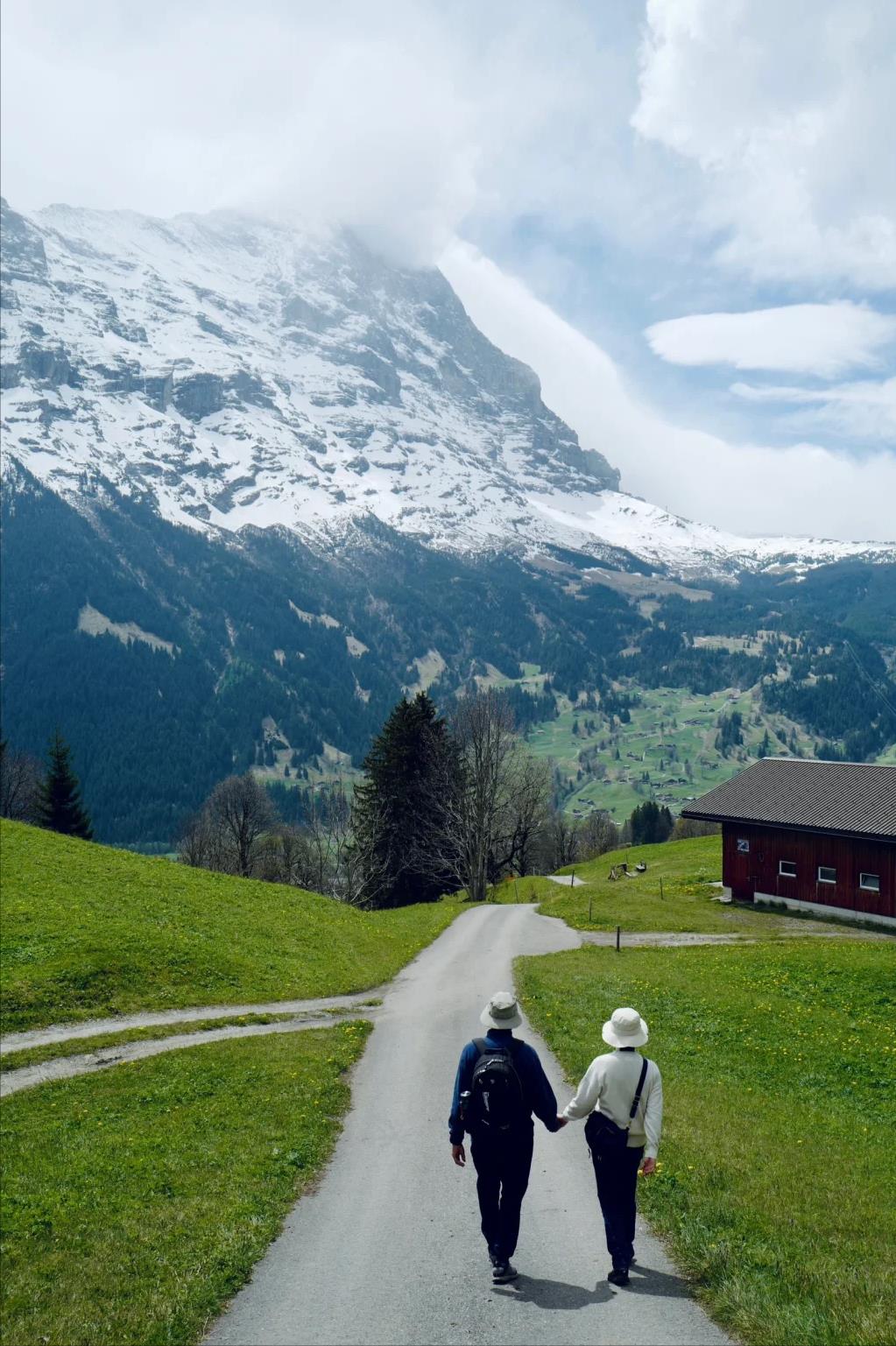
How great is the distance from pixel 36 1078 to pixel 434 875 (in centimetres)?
5340

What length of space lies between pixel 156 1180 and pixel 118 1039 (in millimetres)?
13331

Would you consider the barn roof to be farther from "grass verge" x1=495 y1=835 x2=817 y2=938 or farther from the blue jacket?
the blue jacket

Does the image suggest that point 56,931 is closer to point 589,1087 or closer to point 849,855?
point 589,1087

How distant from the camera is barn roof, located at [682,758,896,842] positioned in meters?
51.6

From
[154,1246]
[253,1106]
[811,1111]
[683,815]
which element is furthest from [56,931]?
[683,815]

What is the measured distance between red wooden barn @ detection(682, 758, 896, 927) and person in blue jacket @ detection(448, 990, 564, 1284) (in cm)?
4496

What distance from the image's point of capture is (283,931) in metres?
40.8

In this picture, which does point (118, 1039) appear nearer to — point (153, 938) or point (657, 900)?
point (153, 938)

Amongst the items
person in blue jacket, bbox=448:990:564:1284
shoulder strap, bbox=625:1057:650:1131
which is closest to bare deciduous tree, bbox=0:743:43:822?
person in blue jacket, bbox=448:990:564:1284

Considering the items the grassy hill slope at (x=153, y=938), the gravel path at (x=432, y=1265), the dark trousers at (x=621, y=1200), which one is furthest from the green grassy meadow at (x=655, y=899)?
the dark trousers at (x=621, y=1200)

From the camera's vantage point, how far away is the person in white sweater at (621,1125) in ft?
34.6

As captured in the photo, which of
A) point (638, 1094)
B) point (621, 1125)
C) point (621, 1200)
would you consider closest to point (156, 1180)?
point (621, 1200)

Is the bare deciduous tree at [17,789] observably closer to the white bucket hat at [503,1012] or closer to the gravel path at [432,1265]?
the gravel path at [432,1265]

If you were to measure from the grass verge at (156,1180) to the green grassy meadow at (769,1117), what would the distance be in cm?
540
